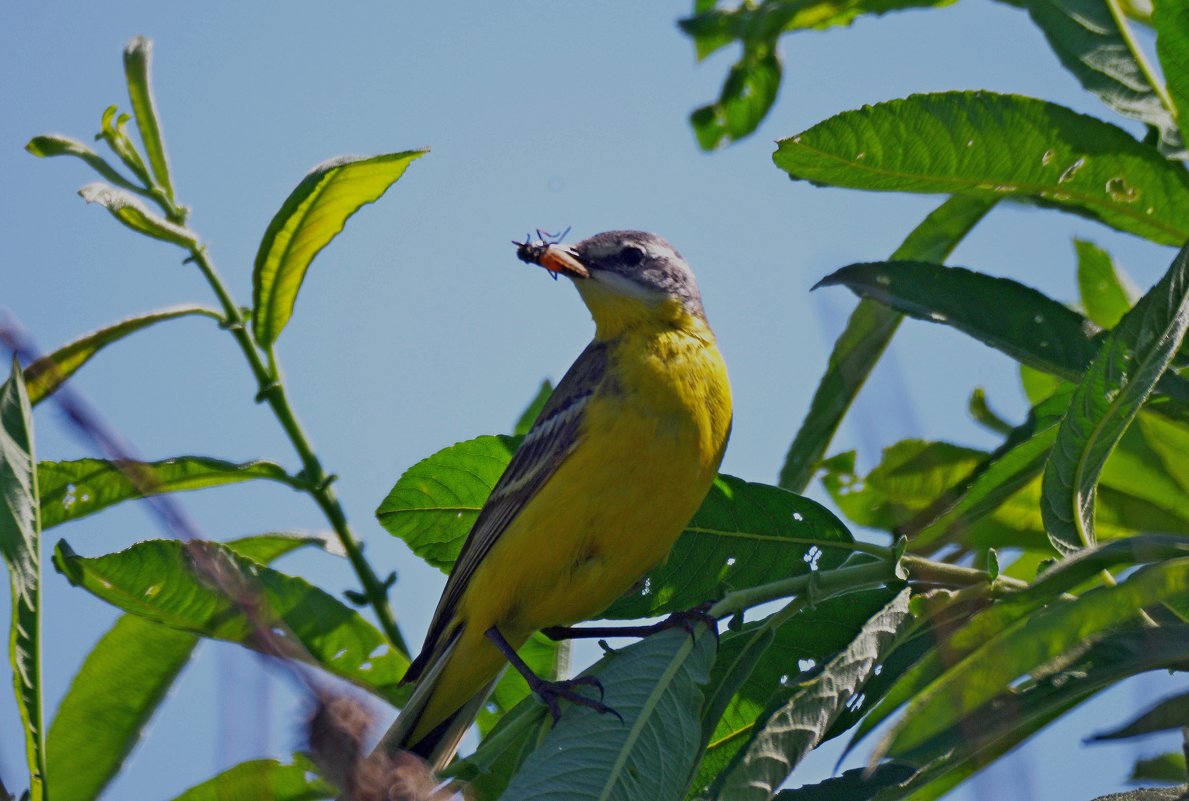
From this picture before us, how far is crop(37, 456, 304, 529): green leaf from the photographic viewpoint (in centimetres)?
442

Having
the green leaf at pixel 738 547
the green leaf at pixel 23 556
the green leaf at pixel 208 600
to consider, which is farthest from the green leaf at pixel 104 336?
the green leaf at pixel 738 547

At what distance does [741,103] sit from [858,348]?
1.98m

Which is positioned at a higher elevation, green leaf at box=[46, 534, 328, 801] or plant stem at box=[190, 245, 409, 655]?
plant stem at box=[190, 245, 409, 655]

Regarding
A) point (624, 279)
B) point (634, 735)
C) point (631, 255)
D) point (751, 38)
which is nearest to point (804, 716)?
point (634, 735)

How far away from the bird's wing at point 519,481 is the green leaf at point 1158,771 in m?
2.38

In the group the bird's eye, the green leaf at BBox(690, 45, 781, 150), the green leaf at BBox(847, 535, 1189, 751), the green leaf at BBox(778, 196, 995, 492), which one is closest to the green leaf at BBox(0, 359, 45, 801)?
the green leaf at BBox(847, 535, 1189, 751)

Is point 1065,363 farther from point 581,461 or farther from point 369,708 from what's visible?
point 369,708

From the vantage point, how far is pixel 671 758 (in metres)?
2.95

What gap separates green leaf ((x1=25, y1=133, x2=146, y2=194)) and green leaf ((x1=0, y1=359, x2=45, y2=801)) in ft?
5.14

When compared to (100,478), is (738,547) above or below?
below

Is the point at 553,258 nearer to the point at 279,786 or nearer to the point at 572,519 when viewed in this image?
the point at 572,519

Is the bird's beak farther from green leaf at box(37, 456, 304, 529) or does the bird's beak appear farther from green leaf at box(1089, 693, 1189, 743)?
green leaf at box(1089, 693, 1189, 743)

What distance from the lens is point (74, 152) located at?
14.9 ft

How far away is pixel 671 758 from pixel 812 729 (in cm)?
31
